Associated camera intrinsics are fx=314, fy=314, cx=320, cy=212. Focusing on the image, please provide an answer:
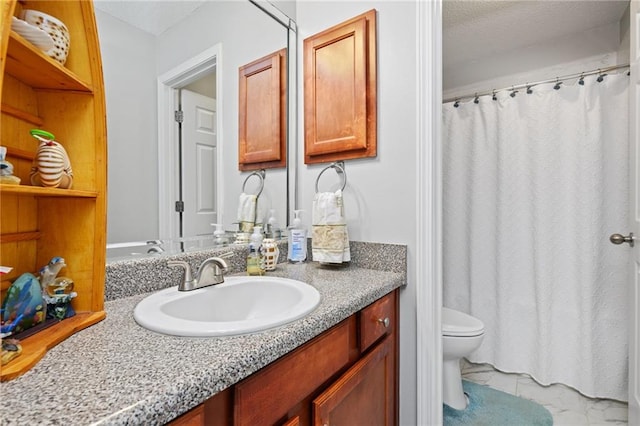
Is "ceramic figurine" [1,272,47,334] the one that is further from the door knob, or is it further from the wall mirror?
the door knob

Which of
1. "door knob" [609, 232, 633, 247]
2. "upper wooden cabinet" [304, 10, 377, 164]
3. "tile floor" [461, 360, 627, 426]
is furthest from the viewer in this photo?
"tile floor" [461, 360, 627, 426]

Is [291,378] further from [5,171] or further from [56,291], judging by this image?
[5,171]

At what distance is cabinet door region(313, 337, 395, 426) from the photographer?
0.74 meters

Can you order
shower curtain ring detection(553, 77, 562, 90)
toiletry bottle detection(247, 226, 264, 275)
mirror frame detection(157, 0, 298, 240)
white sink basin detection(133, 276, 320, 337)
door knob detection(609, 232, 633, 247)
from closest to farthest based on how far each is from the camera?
white sink basin detection(133, 276, 320, 337) < mirror frame detection(157, 0, 298, 240) < toiletry bottle detection(247, 226, 264, 275) < door knob detection(609, 232, 633, 247) < shower curtain ring detection(553, 77, 562, 90)

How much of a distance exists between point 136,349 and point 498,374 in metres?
2.20

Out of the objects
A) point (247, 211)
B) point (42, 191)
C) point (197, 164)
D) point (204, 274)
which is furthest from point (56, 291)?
point (247, 211)

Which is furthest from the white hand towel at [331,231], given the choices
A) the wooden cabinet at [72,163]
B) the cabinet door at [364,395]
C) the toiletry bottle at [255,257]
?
the wooden cabinet at [72,163]

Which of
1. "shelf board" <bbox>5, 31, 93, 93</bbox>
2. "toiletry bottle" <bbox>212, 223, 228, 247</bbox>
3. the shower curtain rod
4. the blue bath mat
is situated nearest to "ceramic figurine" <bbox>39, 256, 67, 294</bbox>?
"shelf board" <bbox>5, 31, 93, 93</bbox>

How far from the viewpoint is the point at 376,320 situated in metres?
0.97

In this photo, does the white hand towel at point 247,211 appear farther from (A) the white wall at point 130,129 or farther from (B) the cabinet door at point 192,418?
(B) the cabinet door at point 192,418

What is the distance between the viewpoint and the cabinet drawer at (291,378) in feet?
1.79

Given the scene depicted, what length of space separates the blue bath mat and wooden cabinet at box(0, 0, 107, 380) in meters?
1.67

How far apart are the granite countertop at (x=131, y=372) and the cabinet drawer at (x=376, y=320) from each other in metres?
0.22

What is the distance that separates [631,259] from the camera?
1.36 meters
